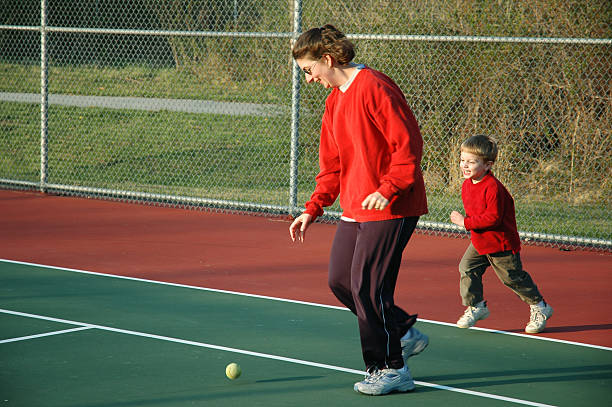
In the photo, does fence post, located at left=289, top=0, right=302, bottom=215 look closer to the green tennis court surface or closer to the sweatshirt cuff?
the green tennis court surface

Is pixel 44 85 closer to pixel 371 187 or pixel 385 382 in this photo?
pixel 371 187

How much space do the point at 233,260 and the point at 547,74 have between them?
5176 millimetres

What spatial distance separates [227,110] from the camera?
20609 mm

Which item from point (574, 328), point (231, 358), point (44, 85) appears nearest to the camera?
point (231, 358)

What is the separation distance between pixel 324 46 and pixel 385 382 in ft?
5.72

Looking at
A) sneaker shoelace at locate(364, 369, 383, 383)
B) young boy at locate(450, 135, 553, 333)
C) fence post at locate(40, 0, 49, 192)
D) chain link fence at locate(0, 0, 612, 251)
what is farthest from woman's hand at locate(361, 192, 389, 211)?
fence post at locate(40, 0, 49, 192)

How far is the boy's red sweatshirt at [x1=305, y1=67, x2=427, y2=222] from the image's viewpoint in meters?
4.54

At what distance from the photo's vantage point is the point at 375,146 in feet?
15.5

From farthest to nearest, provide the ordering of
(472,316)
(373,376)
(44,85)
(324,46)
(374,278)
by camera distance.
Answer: (44,85) < (472,316) < (373,376) < (374,278) < (324,46)

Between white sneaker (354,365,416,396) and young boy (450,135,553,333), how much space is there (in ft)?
4.83

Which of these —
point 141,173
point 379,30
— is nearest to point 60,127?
point 141,173

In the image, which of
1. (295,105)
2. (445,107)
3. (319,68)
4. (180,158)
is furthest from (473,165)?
(180,158)

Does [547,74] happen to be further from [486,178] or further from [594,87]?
[486,178]

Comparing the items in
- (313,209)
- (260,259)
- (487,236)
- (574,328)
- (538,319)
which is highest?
(313,209)
